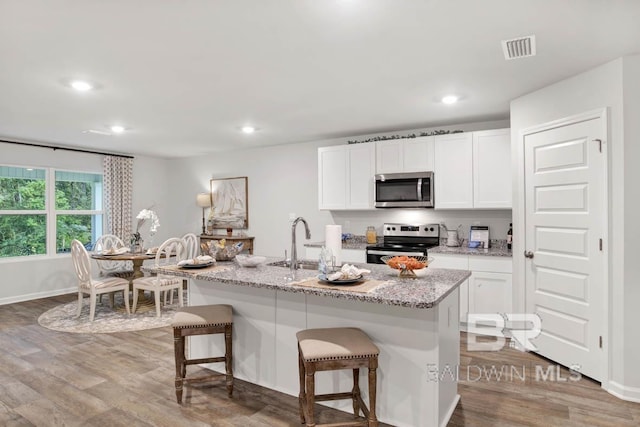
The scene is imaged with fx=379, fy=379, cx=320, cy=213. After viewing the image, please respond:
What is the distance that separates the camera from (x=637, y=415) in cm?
246

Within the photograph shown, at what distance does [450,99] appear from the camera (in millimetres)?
3625

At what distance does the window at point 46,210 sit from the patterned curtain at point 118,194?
23cm

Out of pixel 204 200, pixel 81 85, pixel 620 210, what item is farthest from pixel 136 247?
pixel 620 210

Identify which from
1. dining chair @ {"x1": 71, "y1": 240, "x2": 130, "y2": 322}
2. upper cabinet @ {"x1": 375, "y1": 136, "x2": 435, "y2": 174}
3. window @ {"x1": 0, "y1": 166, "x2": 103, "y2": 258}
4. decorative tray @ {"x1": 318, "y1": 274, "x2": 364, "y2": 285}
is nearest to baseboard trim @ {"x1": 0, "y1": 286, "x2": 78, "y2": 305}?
window @ {"x1": 0, "y1": 166, "x2": 103, "y2": 258}

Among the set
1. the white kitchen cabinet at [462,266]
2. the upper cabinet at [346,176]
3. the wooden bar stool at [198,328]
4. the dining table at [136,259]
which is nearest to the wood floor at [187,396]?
the wooden bar stool at [198,328]

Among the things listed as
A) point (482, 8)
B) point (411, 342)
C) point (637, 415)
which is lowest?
point (637, 415)

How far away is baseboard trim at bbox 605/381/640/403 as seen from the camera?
8.70 ft

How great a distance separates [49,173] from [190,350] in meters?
4.59

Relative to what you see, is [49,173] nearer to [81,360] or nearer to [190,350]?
[81,360]

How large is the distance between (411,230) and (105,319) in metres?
3.98

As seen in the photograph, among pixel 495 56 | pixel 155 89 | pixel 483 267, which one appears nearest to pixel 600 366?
pixel 483 267

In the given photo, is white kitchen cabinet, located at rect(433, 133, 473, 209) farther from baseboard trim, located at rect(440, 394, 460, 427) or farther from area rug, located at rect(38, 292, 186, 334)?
area rug, located at rect(38, 292, 186, 334)

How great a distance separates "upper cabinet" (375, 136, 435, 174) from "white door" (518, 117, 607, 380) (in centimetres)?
122

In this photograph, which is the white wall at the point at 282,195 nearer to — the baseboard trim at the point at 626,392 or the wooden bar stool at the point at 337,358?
the baseboard trim at the point at 626,392
